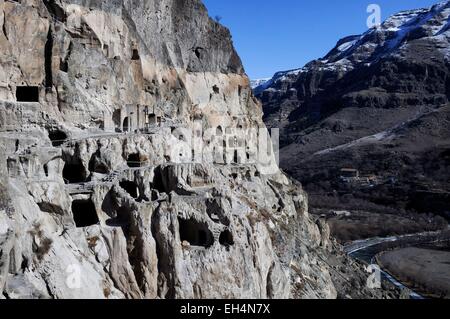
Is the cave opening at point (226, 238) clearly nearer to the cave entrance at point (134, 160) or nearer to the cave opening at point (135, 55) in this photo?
the cave entrance at point (134, 160)

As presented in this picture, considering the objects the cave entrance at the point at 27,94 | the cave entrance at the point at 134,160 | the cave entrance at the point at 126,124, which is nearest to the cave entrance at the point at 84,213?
the cave entrance at the point at 134,160

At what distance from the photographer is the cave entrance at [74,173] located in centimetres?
3145

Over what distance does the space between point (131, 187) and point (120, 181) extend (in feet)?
2.88

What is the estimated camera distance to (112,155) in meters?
32.1

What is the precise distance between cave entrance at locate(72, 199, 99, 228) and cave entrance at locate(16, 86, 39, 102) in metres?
10.5

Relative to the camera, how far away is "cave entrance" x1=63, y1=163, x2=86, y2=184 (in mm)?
31453

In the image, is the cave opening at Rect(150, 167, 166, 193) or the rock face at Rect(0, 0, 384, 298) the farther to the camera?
the cave opening at Rect(150, 167, 166, 193)

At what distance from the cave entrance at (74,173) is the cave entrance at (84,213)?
2175 millimetres

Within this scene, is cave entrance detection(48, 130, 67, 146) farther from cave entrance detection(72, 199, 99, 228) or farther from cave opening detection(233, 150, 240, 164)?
cave opening detection(233, 150, 240, 164)

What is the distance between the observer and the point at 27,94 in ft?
119

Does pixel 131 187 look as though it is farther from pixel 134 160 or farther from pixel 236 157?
pixel 236 157

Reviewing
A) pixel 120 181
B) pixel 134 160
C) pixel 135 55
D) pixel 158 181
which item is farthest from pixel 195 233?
pixel 135 55

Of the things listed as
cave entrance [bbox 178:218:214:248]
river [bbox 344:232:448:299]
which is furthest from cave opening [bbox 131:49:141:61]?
river [bbox 344:232:448:299]

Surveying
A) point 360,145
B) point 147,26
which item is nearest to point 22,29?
point 147,26
